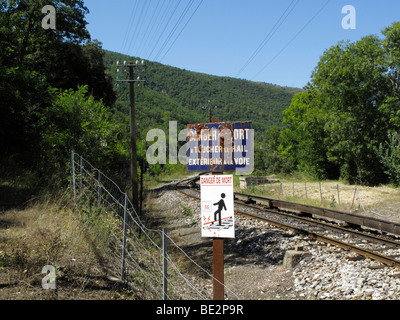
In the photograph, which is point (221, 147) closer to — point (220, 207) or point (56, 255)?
point (220, 207)

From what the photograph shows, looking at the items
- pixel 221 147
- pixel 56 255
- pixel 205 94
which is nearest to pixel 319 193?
pixel 221 147

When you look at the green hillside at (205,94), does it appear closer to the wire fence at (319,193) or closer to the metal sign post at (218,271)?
the wire fence at (319,193)

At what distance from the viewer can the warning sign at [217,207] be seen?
A: 437cm

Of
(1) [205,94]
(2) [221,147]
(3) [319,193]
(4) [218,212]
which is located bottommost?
(3) [319,193]

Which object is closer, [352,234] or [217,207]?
[217,207]

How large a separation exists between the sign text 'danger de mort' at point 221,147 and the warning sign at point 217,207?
0.21 metres

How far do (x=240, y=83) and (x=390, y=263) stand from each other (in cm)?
18507

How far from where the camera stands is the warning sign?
4.37m

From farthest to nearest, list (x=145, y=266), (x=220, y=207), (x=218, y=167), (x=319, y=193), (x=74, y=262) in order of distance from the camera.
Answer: (x=319, y=193), (x=145, y=266), (x=74, y=262), (x=218, y=167), (x=220, y=207)

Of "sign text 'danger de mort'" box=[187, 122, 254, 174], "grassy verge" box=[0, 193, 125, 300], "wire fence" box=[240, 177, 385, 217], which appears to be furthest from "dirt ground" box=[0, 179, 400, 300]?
"wire fence" box=[240, 177, 385, 217]

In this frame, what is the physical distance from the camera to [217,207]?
4414mm

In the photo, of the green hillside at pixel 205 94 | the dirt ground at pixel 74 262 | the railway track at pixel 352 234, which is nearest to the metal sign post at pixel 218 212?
the dirt ground at pixel 74 262

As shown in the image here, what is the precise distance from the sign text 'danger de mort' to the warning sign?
0.21 metres

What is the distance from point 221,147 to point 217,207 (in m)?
0.82
